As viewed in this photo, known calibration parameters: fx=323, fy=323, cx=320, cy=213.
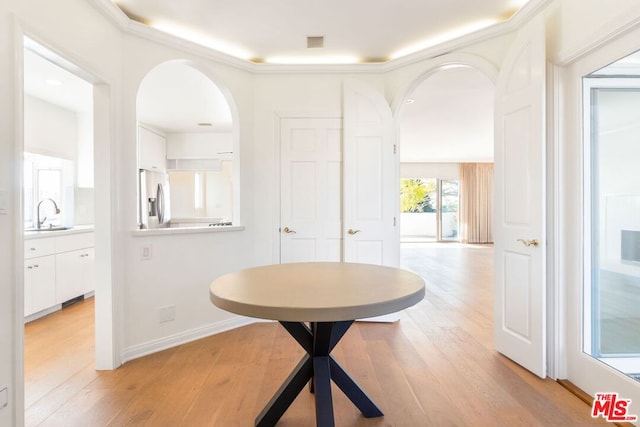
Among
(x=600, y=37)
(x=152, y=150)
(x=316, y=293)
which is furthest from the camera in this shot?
(x=152, y=150)

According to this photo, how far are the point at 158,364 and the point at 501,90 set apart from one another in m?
3.31

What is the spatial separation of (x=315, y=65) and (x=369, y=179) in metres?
1.27

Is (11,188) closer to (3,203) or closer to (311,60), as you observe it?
(3,203)

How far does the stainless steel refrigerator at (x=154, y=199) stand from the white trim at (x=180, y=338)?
3.08m

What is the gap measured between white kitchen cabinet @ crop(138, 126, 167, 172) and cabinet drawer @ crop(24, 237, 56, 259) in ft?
7.59

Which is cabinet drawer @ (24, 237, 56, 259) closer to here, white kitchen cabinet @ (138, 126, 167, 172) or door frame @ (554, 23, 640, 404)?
white kitchen cabinet @ (138, 126, 167, 172)

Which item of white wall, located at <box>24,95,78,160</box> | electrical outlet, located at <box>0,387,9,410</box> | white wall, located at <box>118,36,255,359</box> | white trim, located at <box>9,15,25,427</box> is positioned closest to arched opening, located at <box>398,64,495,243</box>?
white wall, located at <box>118,36,255,359</box>

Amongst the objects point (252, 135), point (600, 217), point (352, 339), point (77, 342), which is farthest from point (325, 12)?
point (77, 342)

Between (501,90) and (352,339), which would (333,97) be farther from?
(352,339)

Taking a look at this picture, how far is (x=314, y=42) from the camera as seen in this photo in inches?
116

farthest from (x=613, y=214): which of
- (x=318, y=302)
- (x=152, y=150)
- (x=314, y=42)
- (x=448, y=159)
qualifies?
(x=448, y=159)

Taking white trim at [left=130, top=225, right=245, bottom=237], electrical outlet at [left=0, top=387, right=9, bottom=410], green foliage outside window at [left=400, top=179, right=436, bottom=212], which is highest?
green foliage outside window at [left=400, top=179, right=436, bottom=212]

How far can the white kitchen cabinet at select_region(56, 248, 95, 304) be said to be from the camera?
363cm

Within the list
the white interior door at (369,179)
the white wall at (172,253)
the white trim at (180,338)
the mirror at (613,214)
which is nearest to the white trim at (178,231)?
the white wall at (172,253)
